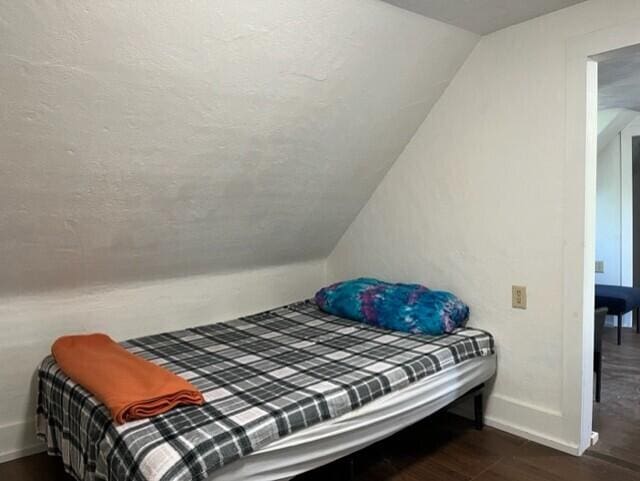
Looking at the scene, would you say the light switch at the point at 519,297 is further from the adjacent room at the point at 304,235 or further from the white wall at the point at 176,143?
the white wall at the point at 176,143

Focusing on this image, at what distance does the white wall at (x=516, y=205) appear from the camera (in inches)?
89.7

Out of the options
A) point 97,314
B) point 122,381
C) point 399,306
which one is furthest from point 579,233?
point 97,314

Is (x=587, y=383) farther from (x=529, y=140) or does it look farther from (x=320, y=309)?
(x=320, y=309)

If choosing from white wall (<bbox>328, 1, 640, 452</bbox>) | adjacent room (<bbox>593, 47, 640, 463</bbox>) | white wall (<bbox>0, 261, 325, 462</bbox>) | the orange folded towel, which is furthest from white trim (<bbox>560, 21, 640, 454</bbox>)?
white wall (<bbox>0, 261, 325, 462</bbox>)

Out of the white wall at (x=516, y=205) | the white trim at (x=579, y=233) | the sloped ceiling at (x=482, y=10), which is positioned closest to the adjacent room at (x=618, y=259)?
the white trim at (x=579, y=233)

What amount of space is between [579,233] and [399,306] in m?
0.93

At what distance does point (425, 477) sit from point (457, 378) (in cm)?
46

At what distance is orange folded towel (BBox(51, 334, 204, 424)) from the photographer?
5.33ft

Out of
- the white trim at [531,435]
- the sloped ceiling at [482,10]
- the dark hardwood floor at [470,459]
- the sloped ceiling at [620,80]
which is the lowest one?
the dark hardwood floor at [470,459]

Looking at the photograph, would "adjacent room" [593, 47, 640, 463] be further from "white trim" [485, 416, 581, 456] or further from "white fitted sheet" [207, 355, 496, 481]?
"white fitted sheet" [207, 355, 496, 481]

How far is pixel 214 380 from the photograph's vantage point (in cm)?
199

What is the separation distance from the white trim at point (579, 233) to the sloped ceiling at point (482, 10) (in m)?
0.21

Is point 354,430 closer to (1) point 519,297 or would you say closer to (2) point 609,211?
(1) point 519,297

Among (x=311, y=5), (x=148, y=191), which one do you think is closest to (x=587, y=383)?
(x=311, y=5)
